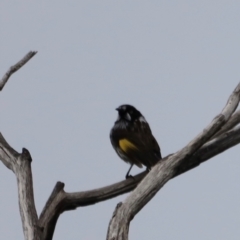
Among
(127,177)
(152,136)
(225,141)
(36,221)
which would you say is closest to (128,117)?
(152,136)

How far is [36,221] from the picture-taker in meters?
6.29

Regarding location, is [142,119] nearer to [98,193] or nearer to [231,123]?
[231,123]

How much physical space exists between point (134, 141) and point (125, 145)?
0.12 meters

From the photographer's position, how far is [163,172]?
246 inches

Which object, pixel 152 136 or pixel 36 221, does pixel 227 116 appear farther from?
pixel 152 136

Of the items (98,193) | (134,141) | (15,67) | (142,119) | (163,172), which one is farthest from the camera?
(142,119)

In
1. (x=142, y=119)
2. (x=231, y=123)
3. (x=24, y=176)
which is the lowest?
(x=24, y=176)

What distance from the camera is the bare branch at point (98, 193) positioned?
6426mm

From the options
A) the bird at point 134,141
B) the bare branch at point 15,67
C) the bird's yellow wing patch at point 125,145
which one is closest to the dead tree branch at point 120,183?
the bare branch at point 15,67

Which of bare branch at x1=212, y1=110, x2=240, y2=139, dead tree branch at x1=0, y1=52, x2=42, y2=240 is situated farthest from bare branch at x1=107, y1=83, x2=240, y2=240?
dead tree branch at x1=0, y1=52, x2=42, y2=240

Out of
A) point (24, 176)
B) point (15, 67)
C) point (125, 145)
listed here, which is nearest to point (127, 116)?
point (125, 145)

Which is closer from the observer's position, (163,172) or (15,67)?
(163,172)

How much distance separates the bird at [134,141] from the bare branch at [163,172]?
1.83 meters

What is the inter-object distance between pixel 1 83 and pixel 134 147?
1.96m
